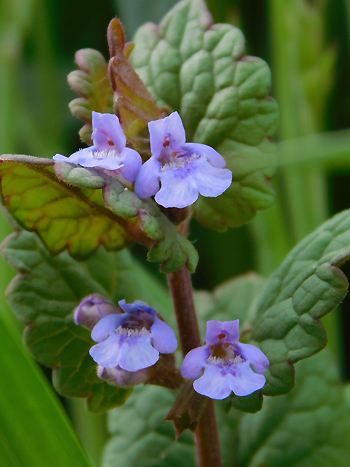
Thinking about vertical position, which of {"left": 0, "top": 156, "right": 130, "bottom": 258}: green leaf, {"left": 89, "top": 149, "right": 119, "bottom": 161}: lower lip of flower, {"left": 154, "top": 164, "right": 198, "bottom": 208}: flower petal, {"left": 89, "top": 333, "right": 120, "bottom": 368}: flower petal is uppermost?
{"left": 89, "top": 149, "right": 119, "bottom": 161}: lower lip of flower

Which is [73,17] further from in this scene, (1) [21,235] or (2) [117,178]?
(2) [117,178]

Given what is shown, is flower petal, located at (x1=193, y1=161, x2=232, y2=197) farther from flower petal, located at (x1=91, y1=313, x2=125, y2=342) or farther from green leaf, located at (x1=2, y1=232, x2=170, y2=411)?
green leaf, located at (x1=2, y1=232, x2=170, y2=411)

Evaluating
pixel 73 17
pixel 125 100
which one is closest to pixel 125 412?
pixel 125 100

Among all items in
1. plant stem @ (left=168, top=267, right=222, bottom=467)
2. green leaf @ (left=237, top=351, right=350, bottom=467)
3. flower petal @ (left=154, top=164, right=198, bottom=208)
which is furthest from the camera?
green leaf @ (left=237, top=351, right=350, bottom=467)

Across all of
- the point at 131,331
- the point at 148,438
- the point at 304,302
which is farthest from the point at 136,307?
the point at 148,438

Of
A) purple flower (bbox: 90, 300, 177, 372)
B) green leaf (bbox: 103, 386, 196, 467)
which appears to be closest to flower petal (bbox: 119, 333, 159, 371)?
purple flower (bbox: 90, 300, 177, 372)

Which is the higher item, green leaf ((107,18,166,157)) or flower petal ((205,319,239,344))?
green leaf ((107,18,166,157))

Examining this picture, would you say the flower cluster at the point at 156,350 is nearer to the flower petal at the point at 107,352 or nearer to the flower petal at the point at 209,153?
the flower petal at the point at 107,352

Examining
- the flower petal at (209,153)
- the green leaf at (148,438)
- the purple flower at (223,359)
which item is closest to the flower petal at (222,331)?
the purple flower at (223,359)
